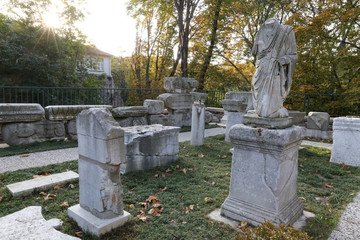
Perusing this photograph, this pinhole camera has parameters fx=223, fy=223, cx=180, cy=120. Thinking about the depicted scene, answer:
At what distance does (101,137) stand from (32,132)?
4.80 meters

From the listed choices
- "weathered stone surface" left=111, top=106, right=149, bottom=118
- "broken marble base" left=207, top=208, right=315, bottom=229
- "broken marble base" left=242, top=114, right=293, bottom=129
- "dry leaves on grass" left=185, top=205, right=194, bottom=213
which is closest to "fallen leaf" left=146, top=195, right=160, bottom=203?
"dry leaves on grass" left=185, top=205, right=194, bottom=213

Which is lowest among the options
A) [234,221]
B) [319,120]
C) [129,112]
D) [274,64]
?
[234,221]

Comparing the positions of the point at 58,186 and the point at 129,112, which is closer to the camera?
the point at 58,186

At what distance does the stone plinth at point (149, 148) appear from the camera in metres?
4.33

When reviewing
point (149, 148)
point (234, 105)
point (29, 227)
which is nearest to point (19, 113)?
point (149, 148)

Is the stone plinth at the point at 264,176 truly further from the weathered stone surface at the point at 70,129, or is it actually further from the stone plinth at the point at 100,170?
the weathered stone surface at the point at 70,129

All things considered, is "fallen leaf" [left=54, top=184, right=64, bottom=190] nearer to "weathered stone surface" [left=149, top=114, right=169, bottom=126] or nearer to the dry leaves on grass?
the dry leaves on grass

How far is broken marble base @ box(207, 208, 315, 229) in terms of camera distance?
109 inches

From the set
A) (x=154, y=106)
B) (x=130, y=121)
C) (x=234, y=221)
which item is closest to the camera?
(x=234, y=221)

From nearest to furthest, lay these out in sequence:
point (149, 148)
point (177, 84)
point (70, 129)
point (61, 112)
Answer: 1. point (149, 148)
2. point (61, 112)
3. point (70, 129)
4. point (177, 84)

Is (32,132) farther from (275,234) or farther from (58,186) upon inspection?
(275,234)

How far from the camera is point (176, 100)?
29.3ft

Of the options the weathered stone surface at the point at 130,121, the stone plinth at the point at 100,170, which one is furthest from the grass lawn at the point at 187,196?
the weathered stone surface at the point at 130,121

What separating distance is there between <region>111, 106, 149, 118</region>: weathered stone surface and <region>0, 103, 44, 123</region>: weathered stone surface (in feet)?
6.59
